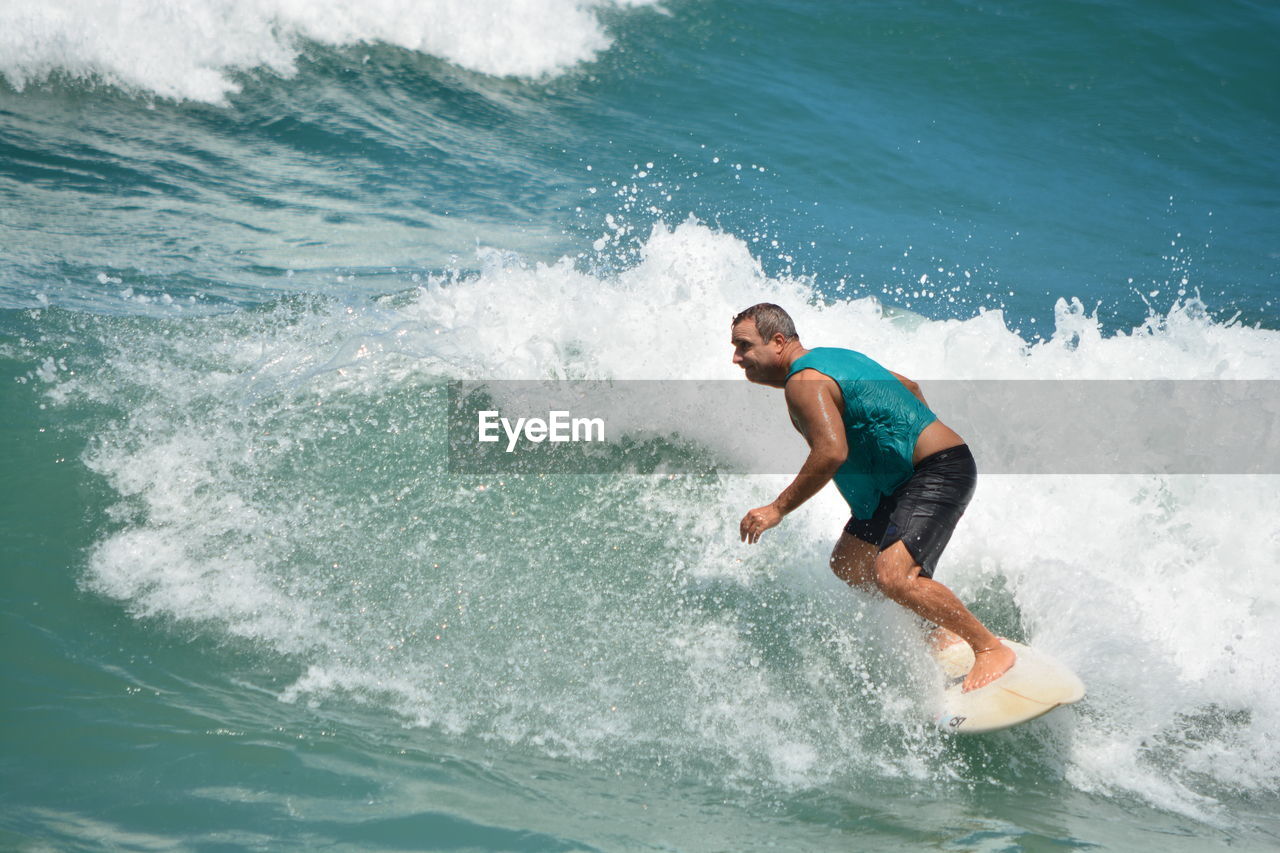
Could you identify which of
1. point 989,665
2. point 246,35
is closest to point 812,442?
point 989,665

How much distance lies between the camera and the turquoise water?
11.4ft

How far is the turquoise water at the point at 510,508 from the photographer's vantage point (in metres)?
3.48

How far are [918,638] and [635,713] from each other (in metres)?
1.27

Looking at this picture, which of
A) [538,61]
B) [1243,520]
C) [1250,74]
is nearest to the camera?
[1243,520]

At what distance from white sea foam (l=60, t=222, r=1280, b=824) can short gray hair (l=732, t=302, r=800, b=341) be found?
4.49 feet

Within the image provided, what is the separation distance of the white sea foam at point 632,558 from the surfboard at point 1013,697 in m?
0.16

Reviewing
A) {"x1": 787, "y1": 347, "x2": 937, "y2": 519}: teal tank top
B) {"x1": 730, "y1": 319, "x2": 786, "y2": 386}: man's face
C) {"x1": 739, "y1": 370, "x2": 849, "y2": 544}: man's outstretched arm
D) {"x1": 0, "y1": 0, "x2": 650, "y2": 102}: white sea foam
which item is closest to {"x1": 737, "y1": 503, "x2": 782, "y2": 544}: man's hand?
{"x1": 739, "y1": 370, "x2": 849, "y2": 544}: man's outstretched arm

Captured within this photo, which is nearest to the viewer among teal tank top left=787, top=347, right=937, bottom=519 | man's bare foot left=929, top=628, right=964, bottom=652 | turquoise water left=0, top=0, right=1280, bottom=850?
turquoise water left=0, top=0, right=1280, bottom=850

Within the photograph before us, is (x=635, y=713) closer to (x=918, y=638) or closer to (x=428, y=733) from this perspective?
(x=428, y=733)

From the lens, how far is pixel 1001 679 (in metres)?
3.94

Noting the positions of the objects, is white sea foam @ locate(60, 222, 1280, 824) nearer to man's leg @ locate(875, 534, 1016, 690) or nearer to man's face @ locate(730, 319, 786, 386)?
man's leg @ locate(875, 534, 1016, 690)

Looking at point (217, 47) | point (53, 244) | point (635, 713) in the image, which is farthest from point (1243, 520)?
point (217, 47)

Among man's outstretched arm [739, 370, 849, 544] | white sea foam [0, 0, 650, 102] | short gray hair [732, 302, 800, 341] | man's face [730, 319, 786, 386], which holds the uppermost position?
white sea foam [0, 0, 650, 102]

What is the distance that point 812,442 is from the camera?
3.61 metres
